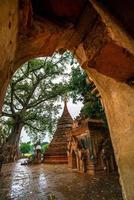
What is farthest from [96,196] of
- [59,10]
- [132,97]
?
[59,10]

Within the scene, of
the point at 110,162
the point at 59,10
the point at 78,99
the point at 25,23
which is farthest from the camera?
the point at 78,99

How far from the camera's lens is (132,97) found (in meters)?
2.19

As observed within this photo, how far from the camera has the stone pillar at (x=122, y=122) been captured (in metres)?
2.19

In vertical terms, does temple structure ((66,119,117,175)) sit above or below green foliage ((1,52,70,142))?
below

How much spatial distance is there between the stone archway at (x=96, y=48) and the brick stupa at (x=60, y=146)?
13.6m

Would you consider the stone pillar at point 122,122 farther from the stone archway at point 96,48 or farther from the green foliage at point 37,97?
the green foliage at point 37,97

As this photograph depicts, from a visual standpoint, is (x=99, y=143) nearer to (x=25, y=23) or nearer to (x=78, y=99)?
(x=78, y=99)

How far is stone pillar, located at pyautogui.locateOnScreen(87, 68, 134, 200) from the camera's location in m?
2.19

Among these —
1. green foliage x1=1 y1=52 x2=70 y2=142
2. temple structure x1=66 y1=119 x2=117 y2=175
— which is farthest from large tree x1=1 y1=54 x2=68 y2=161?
temple structure x1=66 y1=119 x2=117 y2=175

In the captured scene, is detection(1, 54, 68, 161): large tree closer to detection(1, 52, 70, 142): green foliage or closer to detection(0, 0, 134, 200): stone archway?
detection(1, 52, 70, 142): green foliage

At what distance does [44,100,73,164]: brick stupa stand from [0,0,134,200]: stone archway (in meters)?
13.6

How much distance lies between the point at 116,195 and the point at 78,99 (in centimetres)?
606

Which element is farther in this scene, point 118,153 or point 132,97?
point 118,153

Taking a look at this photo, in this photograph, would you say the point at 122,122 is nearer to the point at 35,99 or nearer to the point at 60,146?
the point at 60,146
